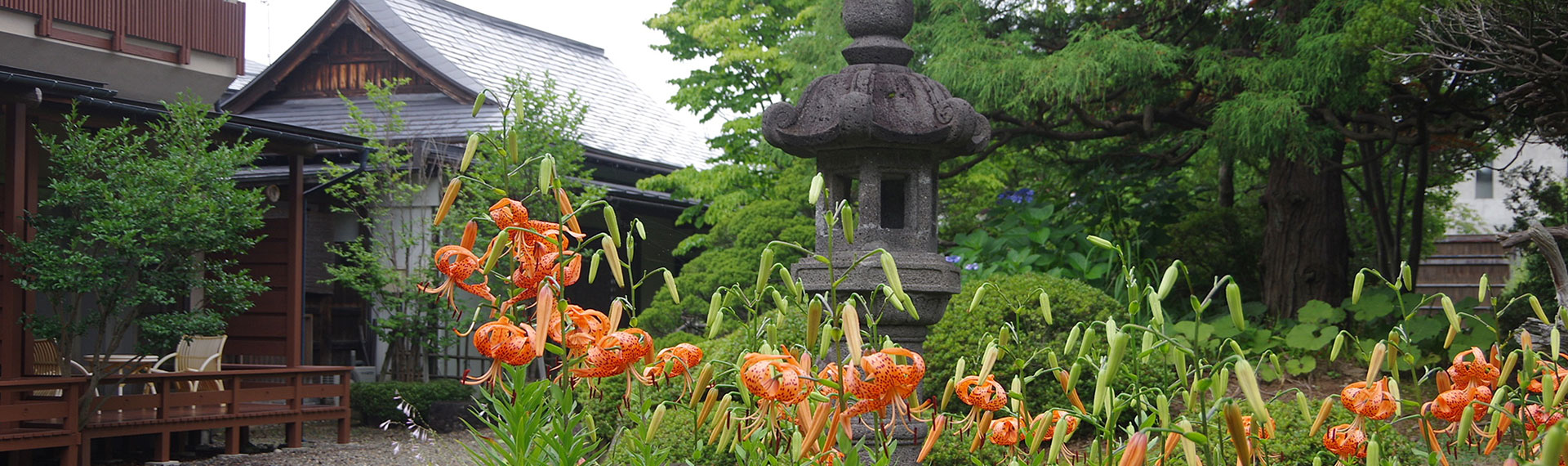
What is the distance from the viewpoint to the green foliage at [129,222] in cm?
636

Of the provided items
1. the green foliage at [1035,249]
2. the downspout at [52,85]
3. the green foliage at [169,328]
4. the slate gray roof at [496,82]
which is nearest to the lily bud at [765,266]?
the green foliage at [1035,249]

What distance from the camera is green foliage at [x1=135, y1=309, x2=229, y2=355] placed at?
21.8 feet

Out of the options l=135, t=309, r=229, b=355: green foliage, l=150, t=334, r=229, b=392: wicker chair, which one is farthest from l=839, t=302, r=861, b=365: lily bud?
l=150, t=334, r=229, b=392: wicker chair

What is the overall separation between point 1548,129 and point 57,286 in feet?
26.4

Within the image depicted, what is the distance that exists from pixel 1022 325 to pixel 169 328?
481 cm

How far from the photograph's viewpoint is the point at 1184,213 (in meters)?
9.39

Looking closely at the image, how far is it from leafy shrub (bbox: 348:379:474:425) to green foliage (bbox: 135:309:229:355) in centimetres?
247

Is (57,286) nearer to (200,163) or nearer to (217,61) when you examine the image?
(200,163)

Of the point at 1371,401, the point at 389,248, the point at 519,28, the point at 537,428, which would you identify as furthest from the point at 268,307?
the point at 1371,401

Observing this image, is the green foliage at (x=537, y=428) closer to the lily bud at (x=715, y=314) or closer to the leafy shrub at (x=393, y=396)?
the lily bud at (x=715, y=314)

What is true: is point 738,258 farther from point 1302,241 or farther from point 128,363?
point 128,363

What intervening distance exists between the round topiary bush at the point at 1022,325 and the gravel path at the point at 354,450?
261 cm

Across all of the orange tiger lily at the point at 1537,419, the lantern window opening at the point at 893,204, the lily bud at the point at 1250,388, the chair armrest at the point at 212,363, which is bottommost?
the chair armrest at the point at 212,363

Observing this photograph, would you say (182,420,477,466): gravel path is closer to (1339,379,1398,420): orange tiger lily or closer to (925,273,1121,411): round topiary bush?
(925,273,1121,411): round topiary bush
